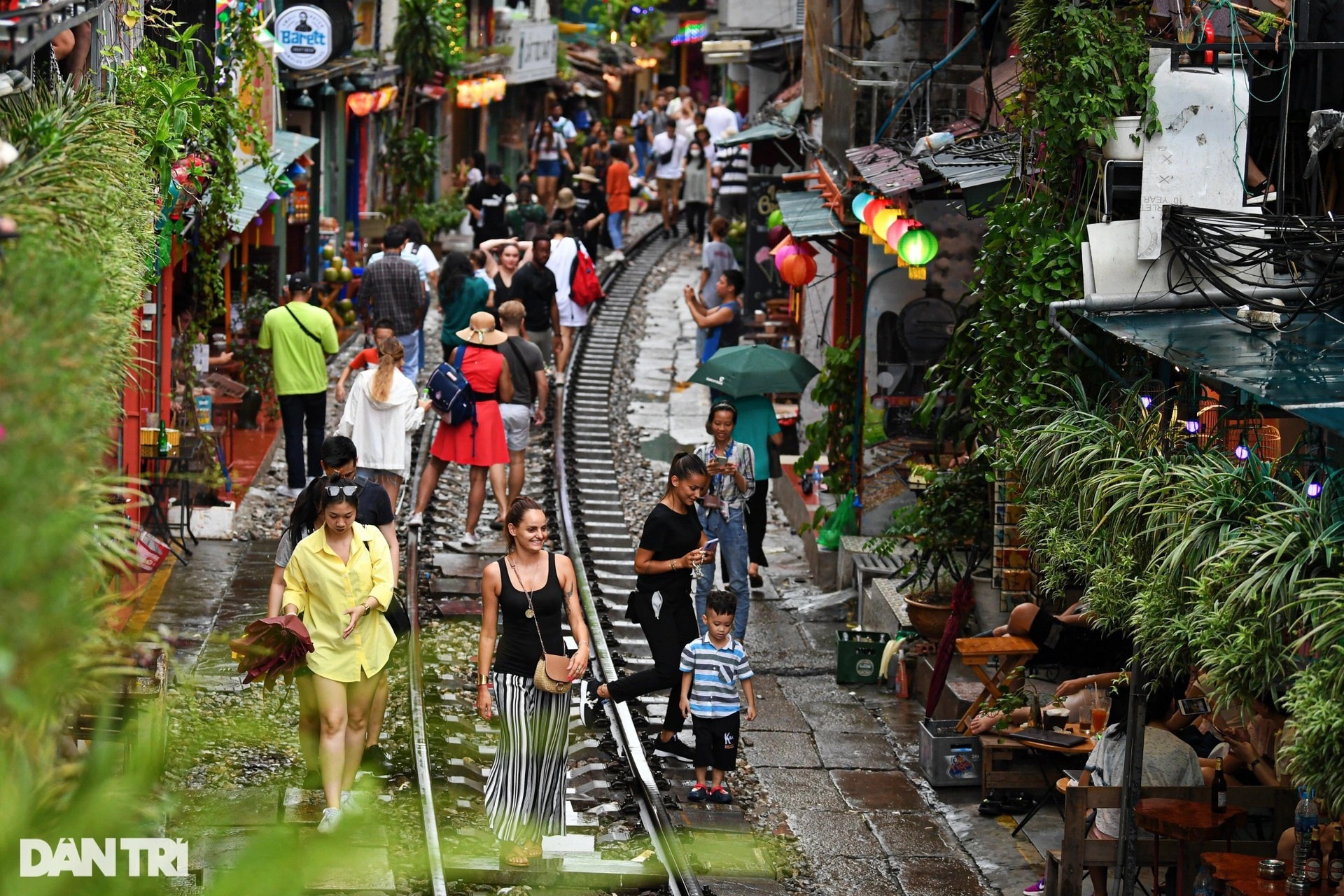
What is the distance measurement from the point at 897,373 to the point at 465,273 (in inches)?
197

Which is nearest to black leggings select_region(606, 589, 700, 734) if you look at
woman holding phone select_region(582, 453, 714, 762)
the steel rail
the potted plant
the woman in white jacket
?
woman holding phone select_region(582, 453, 714, 762)

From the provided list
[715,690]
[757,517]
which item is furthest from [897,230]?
[715,690]

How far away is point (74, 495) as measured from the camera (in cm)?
375

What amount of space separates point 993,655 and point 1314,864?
3.33m

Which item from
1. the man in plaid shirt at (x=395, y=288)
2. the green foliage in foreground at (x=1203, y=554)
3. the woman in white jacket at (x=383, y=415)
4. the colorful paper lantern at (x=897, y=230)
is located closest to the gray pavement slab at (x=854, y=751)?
the green foliage in foreground at (x=1203, y=554)

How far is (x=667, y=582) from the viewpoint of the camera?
11.0 metres

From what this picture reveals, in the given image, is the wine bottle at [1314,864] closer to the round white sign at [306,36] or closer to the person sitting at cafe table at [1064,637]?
the person sitting at cafe table at [1064,637]

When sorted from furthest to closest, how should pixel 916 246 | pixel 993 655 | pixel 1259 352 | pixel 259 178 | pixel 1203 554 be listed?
pixel 259 178
pixel 916 246
pixel 993 655
pixel 1259 352
pixel 1203 554

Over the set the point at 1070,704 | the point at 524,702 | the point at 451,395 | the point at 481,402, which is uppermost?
the point at 451,395

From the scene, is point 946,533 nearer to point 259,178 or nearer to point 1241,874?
point 1241,874

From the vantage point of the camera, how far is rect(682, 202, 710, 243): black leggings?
3338 cm

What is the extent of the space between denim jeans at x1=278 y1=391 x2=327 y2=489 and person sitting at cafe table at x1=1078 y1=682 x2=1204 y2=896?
8.69m

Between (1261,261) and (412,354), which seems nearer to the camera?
(1261,261)

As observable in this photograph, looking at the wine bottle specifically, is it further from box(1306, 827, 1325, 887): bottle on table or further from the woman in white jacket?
the woman in white jacket
